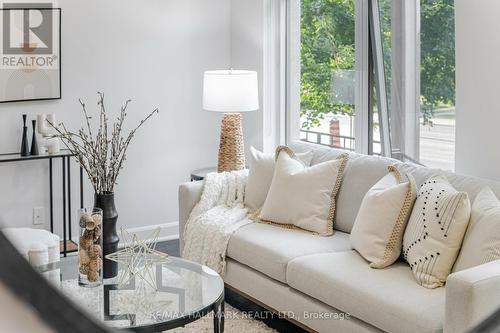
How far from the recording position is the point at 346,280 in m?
2.23

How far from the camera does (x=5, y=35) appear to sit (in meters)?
2.96

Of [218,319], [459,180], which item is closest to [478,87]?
[459,180]

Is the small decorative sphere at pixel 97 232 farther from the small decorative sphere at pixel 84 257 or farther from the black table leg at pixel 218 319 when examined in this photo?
the black table leg at pixel 218 319

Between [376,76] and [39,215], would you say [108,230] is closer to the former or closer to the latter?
[39,215]

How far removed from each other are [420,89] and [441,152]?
0.29 meters

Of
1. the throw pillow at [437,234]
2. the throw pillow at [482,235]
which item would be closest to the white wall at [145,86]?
the throw pillow at [437,234]

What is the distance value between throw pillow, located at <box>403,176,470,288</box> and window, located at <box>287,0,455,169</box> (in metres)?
0.69

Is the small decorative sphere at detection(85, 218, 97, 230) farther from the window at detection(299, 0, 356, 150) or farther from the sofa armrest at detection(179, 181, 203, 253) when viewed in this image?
the window at detection(299, 0, 356, 150)

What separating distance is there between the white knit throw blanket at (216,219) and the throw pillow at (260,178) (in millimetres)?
55

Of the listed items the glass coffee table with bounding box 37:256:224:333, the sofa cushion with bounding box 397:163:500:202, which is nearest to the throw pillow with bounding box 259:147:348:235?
the sofa cushion with bounding box 397:163:500:202

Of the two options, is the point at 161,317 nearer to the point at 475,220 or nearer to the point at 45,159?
the point at 475,220

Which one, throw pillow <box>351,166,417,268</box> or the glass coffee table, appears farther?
throw pillow <box>351,166,417,268</box>

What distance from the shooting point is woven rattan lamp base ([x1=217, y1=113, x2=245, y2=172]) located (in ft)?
11.5

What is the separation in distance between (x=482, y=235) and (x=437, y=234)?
0.52 feet
